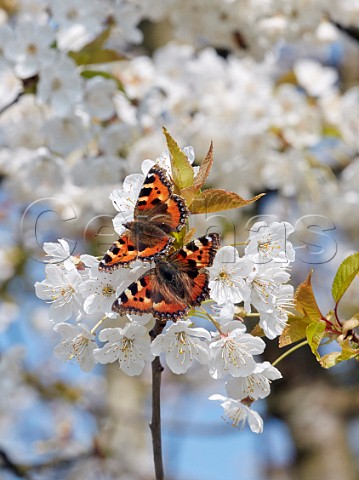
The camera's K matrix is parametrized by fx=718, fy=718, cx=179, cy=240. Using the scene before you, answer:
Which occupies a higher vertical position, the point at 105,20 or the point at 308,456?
the point at 105,20

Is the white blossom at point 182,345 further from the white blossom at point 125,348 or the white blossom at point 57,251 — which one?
the white blossom at point 57,251

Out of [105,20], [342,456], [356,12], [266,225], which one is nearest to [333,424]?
[342,456]

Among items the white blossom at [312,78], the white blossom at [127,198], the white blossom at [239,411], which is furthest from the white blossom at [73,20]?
the white blossom at [239,411]

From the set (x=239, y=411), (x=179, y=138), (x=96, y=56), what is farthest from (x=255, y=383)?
(x=179, y=138)

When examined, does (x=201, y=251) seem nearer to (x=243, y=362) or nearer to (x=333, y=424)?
(x=243, y=362)

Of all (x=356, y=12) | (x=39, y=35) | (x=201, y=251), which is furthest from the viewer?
(x=356, y=12)

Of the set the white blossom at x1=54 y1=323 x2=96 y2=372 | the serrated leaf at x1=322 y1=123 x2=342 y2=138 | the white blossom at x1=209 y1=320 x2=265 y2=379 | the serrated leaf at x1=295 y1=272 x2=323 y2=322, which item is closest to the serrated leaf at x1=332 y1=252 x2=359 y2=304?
the serrated leaf at x1=295 y1=272 x2=323 y2=322
